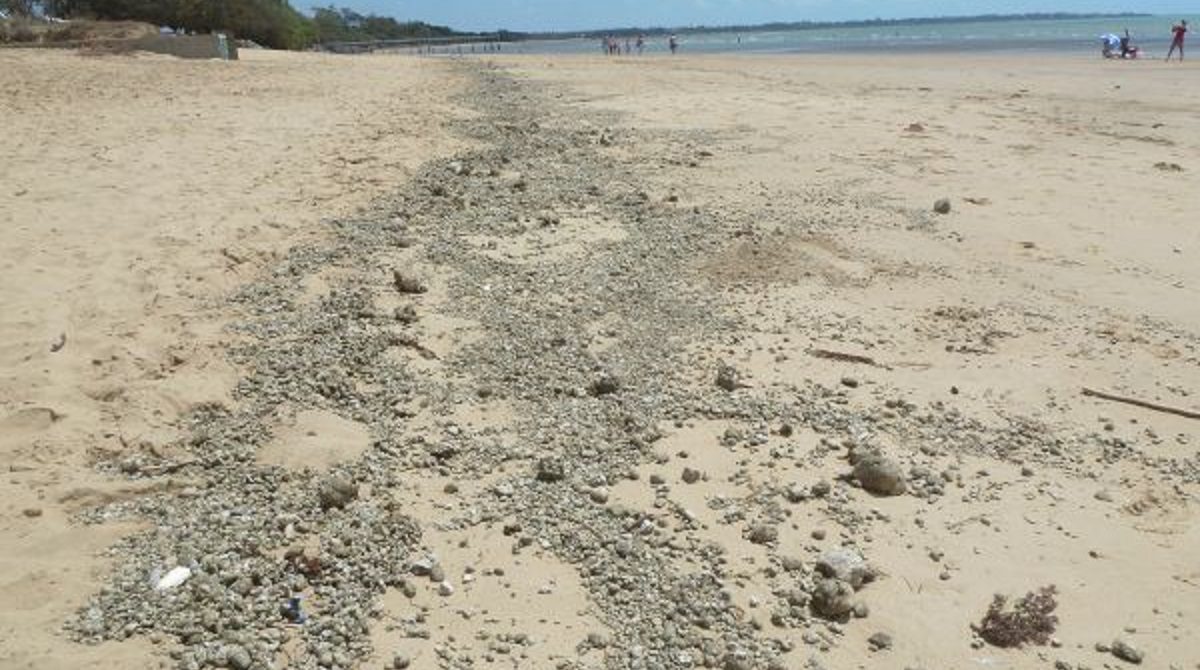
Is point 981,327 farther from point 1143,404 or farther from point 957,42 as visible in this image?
Answer: point 957,42

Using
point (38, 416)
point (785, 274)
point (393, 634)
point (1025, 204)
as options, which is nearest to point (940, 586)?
point (393, 634)

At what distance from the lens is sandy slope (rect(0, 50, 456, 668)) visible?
3.32m

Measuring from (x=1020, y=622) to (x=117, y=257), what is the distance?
542 cm

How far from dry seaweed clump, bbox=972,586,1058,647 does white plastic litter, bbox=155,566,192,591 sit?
261 centimetres

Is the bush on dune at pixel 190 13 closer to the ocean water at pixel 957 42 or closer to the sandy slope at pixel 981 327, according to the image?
the ocean water at pixel 957 42

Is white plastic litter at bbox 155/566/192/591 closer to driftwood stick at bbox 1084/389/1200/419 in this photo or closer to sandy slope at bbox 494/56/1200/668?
sandy slope at bbox 494/56/1200/668

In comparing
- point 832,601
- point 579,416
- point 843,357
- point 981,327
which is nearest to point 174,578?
point 579,416

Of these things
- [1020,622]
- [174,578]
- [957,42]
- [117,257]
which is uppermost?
[957,42]

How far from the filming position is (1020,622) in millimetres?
3082

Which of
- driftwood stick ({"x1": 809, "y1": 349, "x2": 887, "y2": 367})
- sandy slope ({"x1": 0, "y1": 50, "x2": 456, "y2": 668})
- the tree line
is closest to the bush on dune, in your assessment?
the tree line

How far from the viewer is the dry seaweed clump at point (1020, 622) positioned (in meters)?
3.03

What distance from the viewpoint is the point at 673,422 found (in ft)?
14.2

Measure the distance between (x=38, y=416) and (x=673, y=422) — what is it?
2763 millimetres

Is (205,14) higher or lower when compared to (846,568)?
higher
